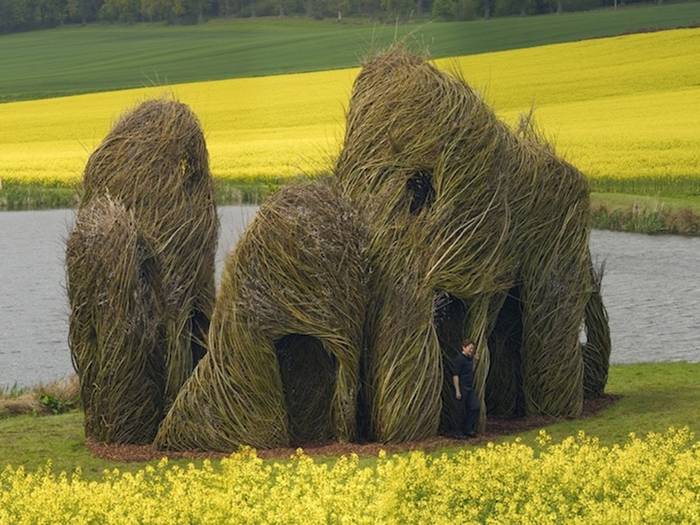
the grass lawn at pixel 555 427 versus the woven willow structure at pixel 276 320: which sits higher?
the woven willow structure at pixel 276 320

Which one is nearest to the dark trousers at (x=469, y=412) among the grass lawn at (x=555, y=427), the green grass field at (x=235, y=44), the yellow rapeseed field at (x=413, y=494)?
the grass lawn at (x=555, y=427)

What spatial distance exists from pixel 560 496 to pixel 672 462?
6.98ft

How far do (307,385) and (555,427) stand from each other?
10.1 ft

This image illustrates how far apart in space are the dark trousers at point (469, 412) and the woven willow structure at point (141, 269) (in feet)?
10.8

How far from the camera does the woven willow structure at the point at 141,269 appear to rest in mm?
17391

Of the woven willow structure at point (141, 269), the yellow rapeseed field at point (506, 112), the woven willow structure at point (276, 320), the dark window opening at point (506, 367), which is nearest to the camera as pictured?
the woven willow structure at point (276, 320)

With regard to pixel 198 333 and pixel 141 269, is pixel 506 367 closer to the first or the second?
pixel 198 333

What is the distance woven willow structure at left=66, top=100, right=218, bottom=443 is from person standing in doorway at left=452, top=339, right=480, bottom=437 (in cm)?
319

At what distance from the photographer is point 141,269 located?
58.7 feet

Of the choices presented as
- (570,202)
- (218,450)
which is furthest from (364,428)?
(570,202)

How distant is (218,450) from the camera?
1722 centimetres

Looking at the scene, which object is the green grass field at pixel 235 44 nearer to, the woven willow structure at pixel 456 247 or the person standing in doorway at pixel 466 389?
the woven willow structure at pixel 456 247

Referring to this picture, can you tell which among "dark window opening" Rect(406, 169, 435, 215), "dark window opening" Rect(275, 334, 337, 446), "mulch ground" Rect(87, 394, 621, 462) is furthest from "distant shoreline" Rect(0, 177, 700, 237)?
"mulch ground" Rect(87, 394, 621, 462)

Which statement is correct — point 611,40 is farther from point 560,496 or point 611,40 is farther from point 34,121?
point 560,496
